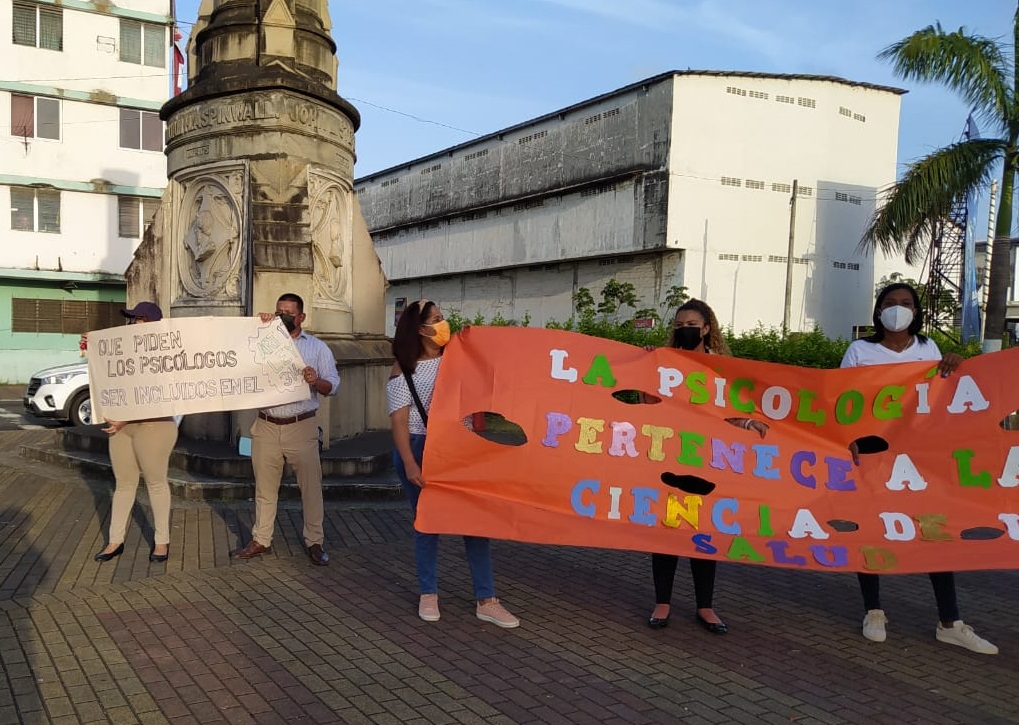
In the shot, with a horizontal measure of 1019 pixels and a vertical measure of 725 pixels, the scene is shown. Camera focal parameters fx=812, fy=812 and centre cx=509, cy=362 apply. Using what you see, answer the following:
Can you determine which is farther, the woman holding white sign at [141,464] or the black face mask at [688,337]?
the woman holding white sign at [141,464]

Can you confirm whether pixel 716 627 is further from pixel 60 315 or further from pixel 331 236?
pixel 60 315

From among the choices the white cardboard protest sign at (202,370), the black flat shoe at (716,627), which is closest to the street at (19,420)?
the white cardboard protest sign at (202,370)

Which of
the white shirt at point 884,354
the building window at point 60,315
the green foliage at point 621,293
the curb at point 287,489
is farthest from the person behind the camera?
the green foliage at point 621,293

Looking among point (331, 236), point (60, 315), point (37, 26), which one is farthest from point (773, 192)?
point (37, 26)

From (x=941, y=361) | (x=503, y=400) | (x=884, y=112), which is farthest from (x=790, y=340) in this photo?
(x=884, y=112)

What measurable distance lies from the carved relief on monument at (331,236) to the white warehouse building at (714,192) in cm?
2031

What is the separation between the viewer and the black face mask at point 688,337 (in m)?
5.31

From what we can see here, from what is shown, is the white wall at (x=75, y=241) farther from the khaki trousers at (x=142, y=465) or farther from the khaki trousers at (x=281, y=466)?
the khaki trousers at (x=281, y=466)

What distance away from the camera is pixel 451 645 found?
15.7 feet

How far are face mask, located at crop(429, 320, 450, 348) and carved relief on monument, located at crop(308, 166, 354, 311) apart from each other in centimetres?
552

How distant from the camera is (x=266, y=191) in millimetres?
9844

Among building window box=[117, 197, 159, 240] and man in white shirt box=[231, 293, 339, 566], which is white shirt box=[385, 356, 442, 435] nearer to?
man in white shirt box=[231, 293, 339, 566]

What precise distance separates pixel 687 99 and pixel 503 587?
26.7 m

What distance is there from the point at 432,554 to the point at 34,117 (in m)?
29.3
